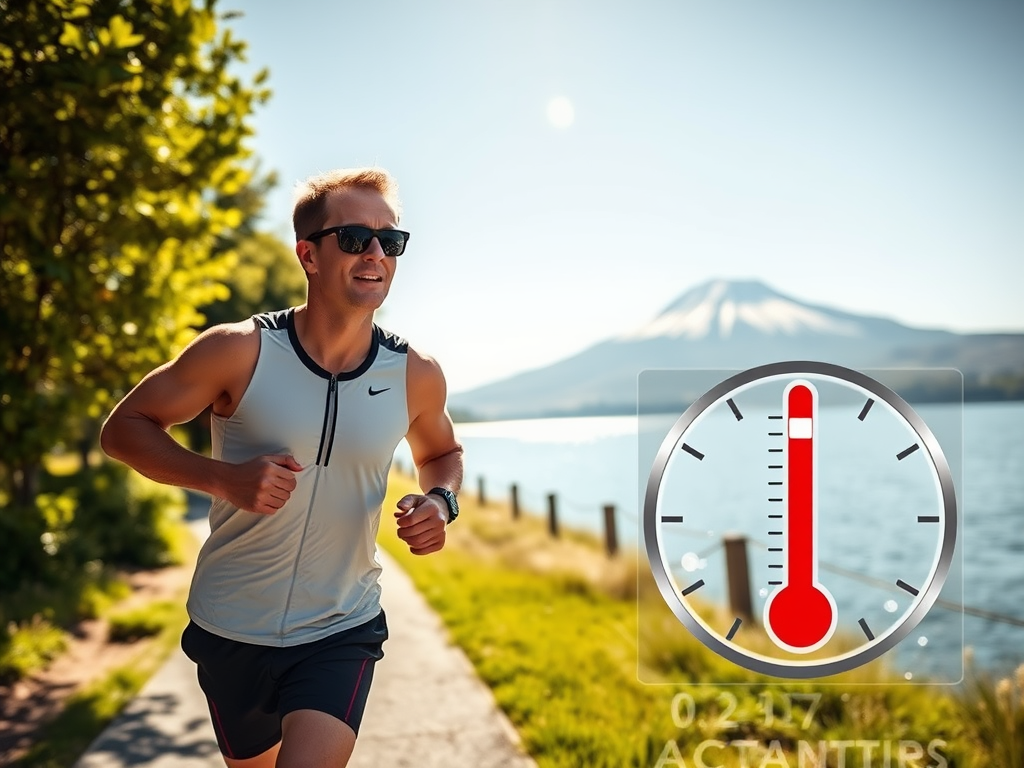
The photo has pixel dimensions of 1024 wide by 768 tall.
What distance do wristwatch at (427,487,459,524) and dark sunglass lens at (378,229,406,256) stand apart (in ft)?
2.48

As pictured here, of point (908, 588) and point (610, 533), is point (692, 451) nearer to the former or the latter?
point (908, 588)

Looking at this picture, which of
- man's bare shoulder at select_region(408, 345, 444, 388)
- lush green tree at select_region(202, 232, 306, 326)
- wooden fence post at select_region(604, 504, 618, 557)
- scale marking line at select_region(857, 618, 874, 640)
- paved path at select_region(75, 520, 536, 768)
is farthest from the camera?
lush green tree at select_region(202, 232, 306, 326)

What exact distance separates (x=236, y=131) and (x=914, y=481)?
493cm

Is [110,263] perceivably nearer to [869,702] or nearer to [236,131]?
[236,131]

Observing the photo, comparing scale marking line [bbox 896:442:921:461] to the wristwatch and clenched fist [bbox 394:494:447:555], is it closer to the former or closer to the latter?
the wristwatch

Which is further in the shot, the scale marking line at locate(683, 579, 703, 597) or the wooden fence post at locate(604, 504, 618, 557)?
the wooden fence post at locate(604, 504, 618, 557)

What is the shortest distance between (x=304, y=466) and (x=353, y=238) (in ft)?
2.31

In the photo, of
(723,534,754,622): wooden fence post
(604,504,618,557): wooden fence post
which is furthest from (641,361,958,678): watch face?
(604,504,618,557): wooden fence post

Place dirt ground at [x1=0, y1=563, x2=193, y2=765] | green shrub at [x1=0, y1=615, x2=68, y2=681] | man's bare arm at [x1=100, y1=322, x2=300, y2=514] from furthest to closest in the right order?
green shrub at [x1=0, y1=615, x2=68, y2=681], dirt ground at [x1=0, y1=563, x2=193, y2=765], man's bare arm at [x1=100, y1=322, x2=300, y2=514]

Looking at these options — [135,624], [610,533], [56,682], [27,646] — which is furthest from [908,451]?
[610,533]

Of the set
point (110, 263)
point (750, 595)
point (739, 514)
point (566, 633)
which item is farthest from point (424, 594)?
point (739, 514)

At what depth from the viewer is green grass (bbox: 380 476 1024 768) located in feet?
14.2

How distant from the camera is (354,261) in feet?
9.07

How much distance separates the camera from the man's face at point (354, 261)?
2766mm
